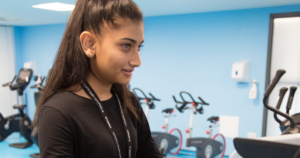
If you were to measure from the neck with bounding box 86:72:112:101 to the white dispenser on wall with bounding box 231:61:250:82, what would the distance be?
3498 mm

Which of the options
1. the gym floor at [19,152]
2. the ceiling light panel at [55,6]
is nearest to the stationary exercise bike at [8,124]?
the gym floor at [19,152]

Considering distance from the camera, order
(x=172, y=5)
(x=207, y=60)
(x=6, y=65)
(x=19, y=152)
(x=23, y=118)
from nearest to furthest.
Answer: (x=172, y=5), (x=207, y=60), (x=19, y=152), (x=23, y=118), (x=6, y=65)

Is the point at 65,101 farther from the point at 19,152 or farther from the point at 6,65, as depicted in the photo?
the point at 6,65

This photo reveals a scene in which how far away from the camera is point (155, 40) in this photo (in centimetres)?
497

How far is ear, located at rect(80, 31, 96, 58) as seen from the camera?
0.80m

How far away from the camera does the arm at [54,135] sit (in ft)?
2.26

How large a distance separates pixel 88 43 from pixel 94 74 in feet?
0.35

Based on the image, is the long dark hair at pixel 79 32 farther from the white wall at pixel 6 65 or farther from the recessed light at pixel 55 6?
the white wall at pixel 6 65

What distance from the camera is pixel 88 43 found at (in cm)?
82

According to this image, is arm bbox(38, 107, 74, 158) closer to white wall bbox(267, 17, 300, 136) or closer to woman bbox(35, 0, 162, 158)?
woman bbox(35, 0, 162, 158)

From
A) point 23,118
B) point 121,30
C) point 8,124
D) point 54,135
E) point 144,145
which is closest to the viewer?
point 54,135

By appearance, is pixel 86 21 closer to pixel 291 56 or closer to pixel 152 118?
pixel 291 56

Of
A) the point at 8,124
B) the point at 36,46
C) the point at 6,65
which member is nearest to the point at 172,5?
the point at 8,124

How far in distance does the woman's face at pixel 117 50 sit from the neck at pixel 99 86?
0.15 feet
